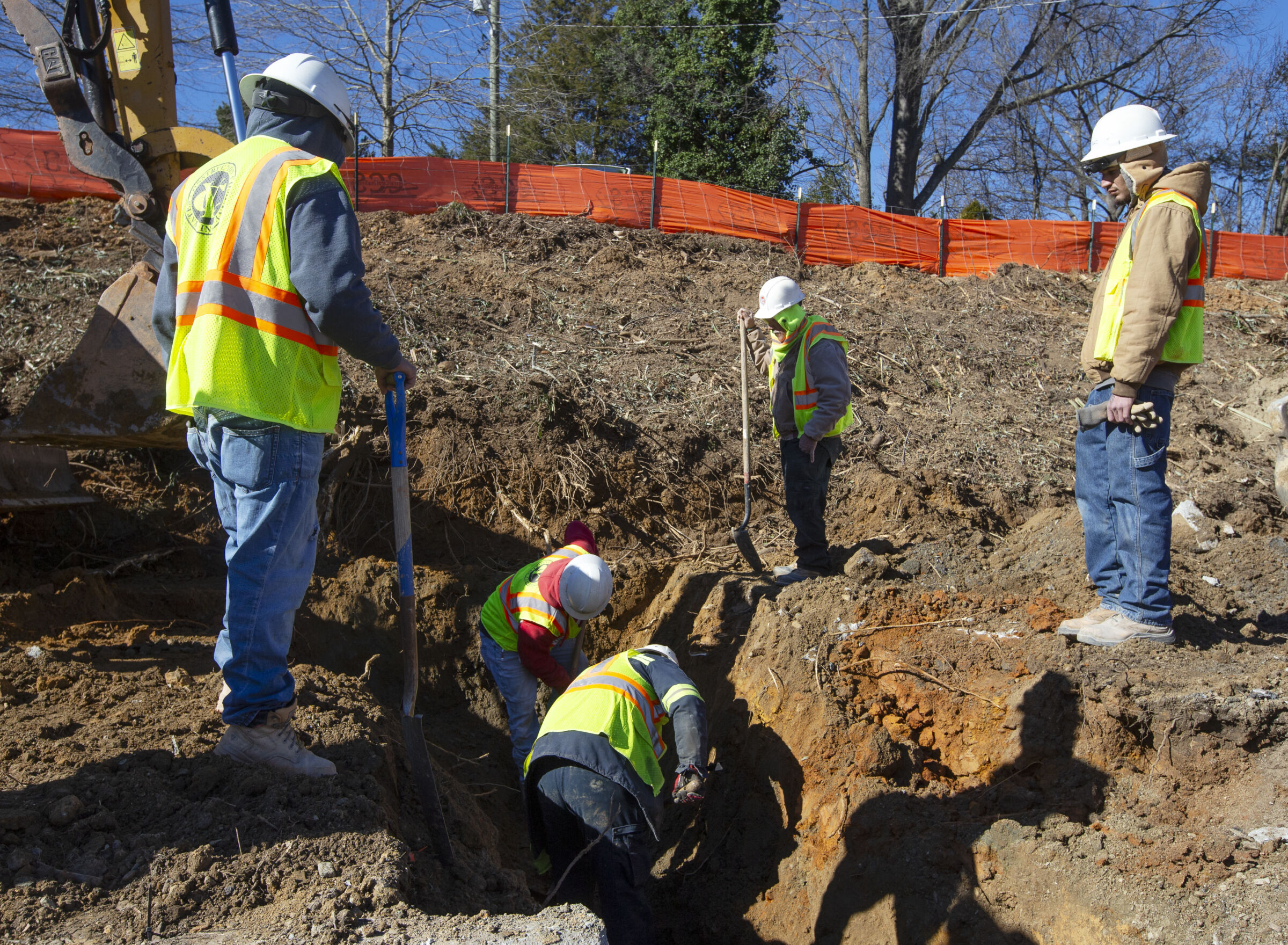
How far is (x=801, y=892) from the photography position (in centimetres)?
375

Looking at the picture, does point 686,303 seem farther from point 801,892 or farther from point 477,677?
point 801,892

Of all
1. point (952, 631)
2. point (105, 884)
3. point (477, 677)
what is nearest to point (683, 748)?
point (952, 631)

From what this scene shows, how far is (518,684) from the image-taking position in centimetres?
446

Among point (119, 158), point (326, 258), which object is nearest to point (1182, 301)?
point (326, 258)

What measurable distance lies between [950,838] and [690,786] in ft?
3.55

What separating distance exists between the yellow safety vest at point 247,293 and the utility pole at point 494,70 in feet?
51.1

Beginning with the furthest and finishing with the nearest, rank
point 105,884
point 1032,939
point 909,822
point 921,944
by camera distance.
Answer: point 909,822
point 921,944
point 1032,939
point 105,884

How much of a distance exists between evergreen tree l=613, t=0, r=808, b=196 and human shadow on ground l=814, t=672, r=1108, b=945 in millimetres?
17469

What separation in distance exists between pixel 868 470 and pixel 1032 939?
427 centimetres

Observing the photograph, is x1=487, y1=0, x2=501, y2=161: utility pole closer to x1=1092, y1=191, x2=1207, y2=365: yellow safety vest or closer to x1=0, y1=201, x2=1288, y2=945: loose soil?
x1=0, y1=201, x2=1288, y2=945: loose soil

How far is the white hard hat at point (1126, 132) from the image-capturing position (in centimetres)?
354

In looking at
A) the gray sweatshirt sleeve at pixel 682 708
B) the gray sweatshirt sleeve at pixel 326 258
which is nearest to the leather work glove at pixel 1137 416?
the gray sweatshirt sleeve at pixel 682 708

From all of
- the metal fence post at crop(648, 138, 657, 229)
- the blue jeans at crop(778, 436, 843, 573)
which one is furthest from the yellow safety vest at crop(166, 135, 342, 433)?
the metal fence post at crop(648, 138, 657, 229)

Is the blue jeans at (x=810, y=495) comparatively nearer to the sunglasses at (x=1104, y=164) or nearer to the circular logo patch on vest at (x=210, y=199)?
the sunglasses at (x=1104, y=164)
